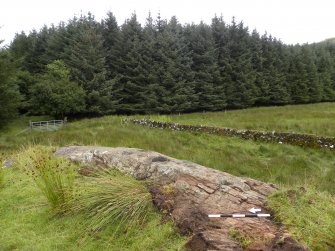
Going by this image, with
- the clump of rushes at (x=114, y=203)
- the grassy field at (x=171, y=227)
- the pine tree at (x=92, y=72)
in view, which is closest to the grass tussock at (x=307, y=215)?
the grassy field at (x=171, y=227)

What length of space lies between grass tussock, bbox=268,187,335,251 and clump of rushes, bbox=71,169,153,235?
1376 mm

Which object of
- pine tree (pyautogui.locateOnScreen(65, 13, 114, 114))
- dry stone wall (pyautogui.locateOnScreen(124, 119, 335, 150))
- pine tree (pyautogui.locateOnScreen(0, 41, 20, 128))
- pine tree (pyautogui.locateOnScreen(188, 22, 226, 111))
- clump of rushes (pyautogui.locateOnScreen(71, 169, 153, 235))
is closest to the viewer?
clump of rushes (pyautogui.locateOnScreen(71, 169, 153, 235))

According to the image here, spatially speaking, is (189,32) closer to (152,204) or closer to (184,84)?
(184,84)

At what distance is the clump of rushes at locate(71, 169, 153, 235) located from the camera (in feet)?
11.4

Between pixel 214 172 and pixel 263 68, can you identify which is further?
pixel 263 68

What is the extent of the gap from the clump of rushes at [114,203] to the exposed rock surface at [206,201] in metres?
0.20

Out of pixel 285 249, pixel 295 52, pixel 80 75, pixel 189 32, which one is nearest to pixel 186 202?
pixel 285 249

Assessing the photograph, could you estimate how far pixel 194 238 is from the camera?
2838mm

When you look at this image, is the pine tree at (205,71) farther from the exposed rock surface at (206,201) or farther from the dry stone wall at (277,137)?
the exposed rock surface at (206,201)

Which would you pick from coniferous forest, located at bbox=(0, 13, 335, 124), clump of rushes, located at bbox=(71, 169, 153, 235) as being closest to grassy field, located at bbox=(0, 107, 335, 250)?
clump of rushes, located at bbox=(71, 169, 153, 235)

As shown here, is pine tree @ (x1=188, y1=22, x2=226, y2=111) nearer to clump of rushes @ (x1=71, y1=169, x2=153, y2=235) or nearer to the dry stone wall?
the dry stone wall

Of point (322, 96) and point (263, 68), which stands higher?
point (263, 68)

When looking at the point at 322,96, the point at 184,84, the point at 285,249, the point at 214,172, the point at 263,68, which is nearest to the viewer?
the point at 285,249

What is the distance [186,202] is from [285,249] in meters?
1.15
